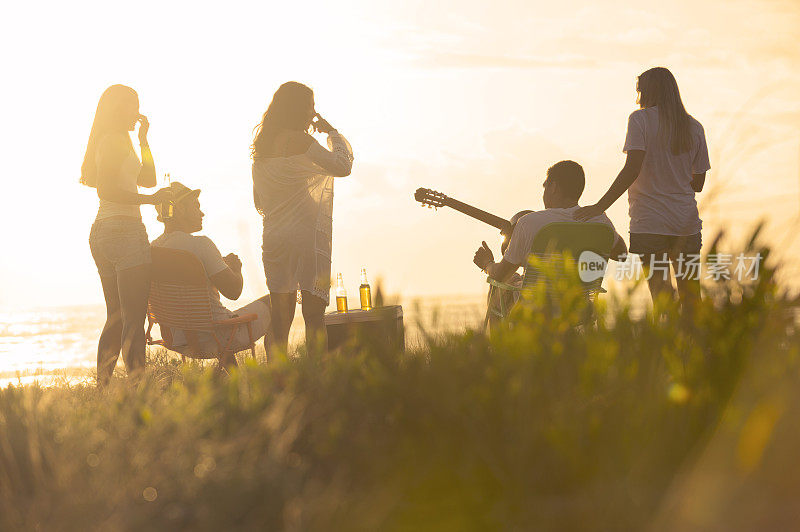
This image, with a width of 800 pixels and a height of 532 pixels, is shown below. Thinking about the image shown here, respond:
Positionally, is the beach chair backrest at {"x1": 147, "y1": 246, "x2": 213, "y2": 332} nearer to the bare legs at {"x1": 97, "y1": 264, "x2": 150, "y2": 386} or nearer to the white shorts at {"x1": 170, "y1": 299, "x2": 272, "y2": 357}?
the white shorts at {"x1": 170, "y1": 299, "x2": 272, "y2": 357}

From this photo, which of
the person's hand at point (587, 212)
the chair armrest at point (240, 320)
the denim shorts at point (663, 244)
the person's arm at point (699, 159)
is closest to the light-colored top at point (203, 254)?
the chair armrest at point (240, 320)

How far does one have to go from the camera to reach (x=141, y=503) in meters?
2.49

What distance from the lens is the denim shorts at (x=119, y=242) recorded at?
5.03m

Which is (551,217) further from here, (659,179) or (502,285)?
(659,179)

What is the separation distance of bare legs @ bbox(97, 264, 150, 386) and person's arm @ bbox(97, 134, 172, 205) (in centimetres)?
44

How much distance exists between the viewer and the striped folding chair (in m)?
5.96

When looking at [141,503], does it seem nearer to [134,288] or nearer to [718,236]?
[718,236]

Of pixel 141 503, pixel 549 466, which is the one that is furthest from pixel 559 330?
pixel 141 503

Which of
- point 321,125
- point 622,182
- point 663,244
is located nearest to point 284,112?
point 321,125

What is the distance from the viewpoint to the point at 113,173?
16.6 feet

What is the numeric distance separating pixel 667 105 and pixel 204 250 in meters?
3.47

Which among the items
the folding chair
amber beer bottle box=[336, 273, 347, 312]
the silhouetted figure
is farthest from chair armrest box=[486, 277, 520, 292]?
amber beer bottle box=[336, 273, 347, 312]

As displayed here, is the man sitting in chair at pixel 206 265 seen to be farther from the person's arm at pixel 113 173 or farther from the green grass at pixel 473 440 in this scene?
the green grass at pixel 473 440

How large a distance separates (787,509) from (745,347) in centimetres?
72
